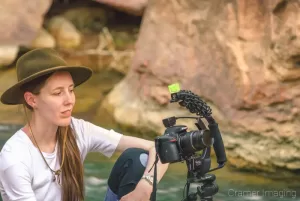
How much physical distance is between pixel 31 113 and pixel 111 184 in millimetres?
479

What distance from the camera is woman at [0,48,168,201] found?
83.7 inches

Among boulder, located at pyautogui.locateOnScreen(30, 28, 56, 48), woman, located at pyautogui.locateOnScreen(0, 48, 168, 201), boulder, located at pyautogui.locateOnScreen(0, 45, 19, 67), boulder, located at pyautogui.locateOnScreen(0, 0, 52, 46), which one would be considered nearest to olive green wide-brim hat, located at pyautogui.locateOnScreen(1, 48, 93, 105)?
woman, located at pyautogui.locateOnScreen(0, 48, 168, 201)

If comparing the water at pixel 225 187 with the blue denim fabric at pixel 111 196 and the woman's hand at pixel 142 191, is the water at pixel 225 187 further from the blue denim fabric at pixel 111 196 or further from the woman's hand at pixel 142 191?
the woman's hand at pixel 142 191

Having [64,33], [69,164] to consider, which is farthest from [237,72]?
[64,33]

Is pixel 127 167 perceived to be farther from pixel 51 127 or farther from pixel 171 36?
pixel 171 36

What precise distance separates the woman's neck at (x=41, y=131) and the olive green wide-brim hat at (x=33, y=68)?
0.30 ft

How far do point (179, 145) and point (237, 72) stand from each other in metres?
2.43

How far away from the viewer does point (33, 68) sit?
2146mm

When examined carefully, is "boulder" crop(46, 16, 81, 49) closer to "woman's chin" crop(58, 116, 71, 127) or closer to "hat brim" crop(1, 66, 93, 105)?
"hat brim" crop(1, 66, 93, 105)


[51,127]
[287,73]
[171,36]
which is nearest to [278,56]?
[287,73]

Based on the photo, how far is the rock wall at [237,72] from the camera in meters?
4.11

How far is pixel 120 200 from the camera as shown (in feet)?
8.02

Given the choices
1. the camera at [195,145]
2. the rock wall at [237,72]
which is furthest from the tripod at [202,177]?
the rock wall at [237,72]

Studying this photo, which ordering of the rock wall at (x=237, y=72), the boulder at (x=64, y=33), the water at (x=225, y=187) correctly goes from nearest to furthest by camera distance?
the water at (x=225, y=187)
the rock wall at (x=237, y=72)
the boulder at (x=64, y=33)
